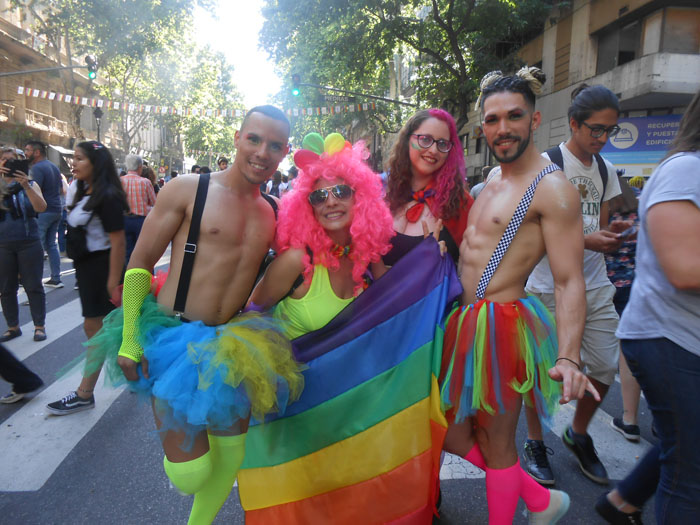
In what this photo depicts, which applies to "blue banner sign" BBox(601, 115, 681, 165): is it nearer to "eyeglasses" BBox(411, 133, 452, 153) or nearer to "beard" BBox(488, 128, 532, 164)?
"eyeglasses" BBox(411, 133, 452, 153)

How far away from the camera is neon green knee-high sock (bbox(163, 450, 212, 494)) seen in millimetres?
2082

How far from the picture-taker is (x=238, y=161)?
8.12 feet

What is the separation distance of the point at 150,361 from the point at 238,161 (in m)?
1.08

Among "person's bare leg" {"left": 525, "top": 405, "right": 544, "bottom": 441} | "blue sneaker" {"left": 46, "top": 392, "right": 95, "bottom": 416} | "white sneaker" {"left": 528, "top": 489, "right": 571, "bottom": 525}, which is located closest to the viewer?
"white sneaker" {"left": 528, "top": 489, "right": 571, "bottom": 525}

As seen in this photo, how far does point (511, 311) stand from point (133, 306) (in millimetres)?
1766

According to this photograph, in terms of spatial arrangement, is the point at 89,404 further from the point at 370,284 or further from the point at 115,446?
the point at 370,284

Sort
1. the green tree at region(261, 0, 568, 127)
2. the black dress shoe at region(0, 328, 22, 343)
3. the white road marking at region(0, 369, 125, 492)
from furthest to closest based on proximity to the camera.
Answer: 1. the green tree at region(261, 0, 568, 127)
2. the black dress shoe at region(0, 328, 22, 343)
3. the white road marking at region(0, 369, 125, 492)

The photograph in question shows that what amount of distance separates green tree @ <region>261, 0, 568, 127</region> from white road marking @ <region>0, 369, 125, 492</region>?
14131 mm

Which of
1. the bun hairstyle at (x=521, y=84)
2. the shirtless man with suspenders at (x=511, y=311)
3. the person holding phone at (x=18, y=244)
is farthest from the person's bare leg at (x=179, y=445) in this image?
the person holding phone at (x=18, y=244)

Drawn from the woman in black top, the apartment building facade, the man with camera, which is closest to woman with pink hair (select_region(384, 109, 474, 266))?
A: the woman in black top

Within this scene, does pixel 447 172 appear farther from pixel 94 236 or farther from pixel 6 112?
pixel 6 112

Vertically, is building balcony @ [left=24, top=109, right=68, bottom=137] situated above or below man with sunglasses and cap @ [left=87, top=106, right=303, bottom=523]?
above

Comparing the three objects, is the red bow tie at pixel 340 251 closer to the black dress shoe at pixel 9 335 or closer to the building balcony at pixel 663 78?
the black dress shoe at pixel 9 335

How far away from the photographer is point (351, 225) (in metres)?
2.43
